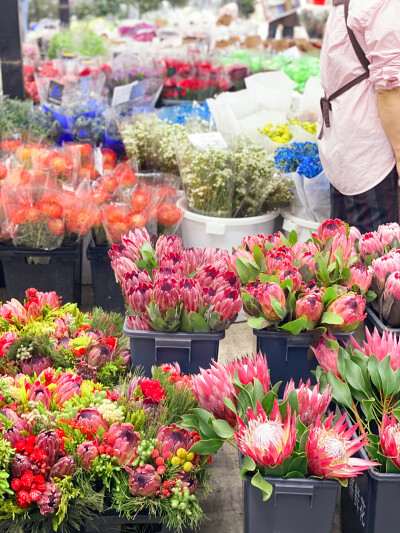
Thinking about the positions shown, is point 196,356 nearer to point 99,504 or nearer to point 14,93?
point 99,504

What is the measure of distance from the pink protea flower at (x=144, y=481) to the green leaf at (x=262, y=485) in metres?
0.25

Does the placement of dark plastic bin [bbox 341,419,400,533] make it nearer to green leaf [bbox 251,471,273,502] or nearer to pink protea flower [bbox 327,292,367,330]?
green leaf [bbox 251,471,273,502]

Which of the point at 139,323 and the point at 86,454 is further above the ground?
the point at 139,323

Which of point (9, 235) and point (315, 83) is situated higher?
point (315, 83)

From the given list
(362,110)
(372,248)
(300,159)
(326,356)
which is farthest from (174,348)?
(300,159)

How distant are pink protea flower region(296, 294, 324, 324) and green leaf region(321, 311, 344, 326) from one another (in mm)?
17

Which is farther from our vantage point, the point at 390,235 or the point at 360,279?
the point at 390,235

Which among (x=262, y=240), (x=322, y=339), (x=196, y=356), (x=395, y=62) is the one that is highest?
(x=395, y=62)

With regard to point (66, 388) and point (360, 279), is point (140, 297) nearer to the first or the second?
point (66, 388)

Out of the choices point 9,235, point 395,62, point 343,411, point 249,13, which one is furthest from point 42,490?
point 249,13

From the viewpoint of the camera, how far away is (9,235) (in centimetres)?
273

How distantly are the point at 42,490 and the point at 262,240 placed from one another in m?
0.94

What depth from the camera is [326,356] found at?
5.13 feet

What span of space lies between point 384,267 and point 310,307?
31cm
